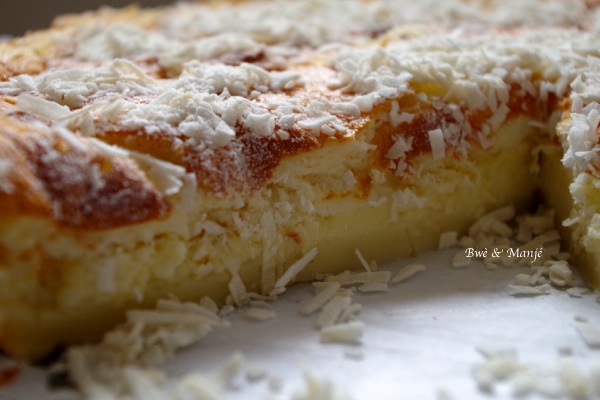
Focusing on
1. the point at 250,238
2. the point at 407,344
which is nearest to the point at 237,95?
the point at 250,238

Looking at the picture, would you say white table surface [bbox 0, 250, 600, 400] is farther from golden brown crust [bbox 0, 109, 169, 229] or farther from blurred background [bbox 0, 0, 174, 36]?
blurred background [bbox 0, 0, 174, 36]

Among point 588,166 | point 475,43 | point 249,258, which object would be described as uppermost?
point 475,43

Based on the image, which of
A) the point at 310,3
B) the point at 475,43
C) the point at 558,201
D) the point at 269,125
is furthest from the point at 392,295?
the point at 310,3

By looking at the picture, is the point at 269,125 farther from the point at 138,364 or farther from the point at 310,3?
the point at 310,3

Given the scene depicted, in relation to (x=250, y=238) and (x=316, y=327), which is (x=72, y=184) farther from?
(x=316, y=327)

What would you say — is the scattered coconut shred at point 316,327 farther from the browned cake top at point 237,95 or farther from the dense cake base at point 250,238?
the browned cake top at point 237,95

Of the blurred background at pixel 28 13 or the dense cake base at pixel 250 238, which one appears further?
the blurred background at pixel 28 13

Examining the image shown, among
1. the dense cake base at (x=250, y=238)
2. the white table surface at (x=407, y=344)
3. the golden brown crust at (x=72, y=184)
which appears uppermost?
the golden brown crust at (x=72, y=184)

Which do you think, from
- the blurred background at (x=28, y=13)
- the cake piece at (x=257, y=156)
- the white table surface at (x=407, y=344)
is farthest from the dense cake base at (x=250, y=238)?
the blurred background at (x=28, y=13)
